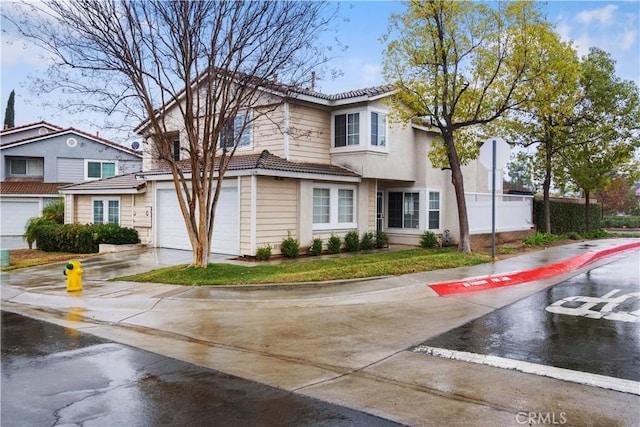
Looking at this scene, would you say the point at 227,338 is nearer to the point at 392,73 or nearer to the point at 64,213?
the point at 392,73

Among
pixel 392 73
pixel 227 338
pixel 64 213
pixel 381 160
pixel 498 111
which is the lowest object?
pixel 227 338

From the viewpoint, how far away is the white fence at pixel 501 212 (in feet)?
69.9

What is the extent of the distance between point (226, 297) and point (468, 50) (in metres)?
11.2

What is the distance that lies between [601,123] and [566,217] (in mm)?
6343

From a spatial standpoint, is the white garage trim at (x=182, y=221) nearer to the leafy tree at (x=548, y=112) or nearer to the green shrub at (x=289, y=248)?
the green shrub at (x=289, y=248)

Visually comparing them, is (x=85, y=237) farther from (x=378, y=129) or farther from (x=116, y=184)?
(x=378, y=129)

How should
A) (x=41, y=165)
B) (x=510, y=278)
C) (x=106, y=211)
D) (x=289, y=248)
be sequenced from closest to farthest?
(x=510, y=278)
(x=289, y=248)
(x=106, y=211)
(x=41, y=165)

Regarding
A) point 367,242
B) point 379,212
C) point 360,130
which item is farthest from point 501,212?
point 360,130

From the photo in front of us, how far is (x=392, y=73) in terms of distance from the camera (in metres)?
16.8

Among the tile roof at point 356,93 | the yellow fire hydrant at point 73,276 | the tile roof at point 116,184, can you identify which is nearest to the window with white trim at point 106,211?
the tile roof at point 116,184

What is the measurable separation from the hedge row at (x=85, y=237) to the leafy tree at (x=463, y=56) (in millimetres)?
11697

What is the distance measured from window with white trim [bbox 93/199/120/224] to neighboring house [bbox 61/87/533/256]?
10.3 inches

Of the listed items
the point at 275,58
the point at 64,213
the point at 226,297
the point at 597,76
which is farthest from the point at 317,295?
the point at 597,76

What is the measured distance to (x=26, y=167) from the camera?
33.8m
